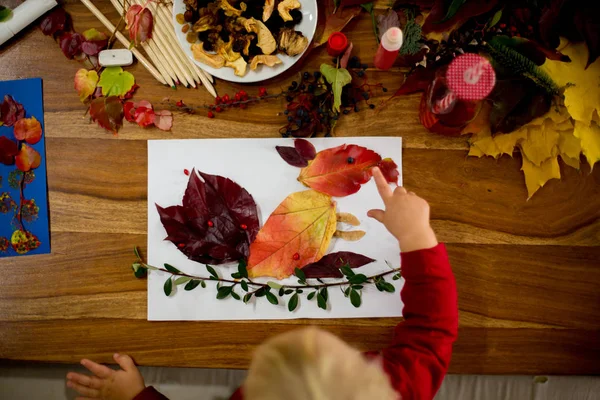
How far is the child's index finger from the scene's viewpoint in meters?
0.60

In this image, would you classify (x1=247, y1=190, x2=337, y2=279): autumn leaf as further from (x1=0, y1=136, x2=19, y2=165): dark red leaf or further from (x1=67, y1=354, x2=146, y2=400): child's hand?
(x1=0, y1=136, x2=19, y2=165): dark red leaf

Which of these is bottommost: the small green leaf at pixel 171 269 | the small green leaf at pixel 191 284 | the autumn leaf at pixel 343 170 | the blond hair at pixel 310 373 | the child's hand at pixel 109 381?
the child's hand at pixel 109 381

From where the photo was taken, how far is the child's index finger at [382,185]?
23.6 inches

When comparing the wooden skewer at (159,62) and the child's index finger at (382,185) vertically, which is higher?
the wooden skewer at (159,62)

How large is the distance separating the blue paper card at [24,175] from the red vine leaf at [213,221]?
20 centimetres

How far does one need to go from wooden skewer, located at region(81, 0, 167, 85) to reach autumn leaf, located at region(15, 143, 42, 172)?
226 millimetres

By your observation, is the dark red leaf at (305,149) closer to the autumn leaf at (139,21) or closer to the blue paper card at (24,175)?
the autumn leaf at (139,21)

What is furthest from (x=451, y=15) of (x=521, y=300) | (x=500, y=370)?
(x=500, y=370)

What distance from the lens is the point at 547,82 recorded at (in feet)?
2.03

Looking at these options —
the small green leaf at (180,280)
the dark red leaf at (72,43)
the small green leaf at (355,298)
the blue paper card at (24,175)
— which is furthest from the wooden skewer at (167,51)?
the small green leaf at (355,298)

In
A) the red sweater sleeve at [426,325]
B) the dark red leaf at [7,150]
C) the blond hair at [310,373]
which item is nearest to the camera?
the blond hair at [310,373]

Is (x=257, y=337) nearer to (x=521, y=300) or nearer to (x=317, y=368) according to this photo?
(x=317, y=368)

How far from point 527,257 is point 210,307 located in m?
0.51

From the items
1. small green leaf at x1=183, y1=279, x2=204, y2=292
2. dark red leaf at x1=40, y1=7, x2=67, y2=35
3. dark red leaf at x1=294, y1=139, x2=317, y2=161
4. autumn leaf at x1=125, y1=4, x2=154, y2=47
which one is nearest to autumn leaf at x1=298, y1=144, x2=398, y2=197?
dark red leaf at x1=294, y1=139, x2=317, y2=161
